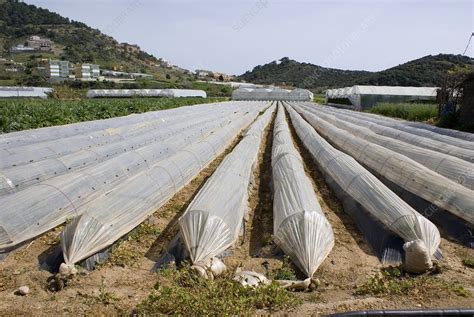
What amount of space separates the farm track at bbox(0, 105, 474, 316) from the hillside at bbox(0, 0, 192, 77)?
3725 inches

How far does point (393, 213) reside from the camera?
5.21m

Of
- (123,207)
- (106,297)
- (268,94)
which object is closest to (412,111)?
(123,207)

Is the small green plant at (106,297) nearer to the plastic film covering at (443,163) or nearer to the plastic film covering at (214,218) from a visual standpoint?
the plastic film covering at (214,218)

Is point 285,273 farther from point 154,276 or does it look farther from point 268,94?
point 268,94

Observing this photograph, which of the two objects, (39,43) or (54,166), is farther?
(39,43)

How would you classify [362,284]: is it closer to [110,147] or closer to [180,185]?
[180,185]

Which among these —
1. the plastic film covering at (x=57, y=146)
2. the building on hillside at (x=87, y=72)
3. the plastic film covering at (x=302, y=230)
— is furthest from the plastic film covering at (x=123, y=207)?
the building on hillside at (x=87, y=72)

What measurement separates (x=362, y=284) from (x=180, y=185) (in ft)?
13.6

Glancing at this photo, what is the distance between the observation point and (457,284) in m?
4.08

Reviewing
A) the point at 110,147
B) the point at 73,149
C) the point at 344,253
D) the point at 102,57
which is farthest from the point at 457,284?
the point at 102,57

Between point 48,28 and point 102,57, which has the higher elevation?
point 48,28

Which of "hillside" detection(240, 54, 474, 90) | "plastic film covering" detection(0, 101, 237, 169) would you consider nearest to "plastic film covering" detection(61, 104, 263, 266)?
"plastic film covering" detection(0, 101, 237, 169)

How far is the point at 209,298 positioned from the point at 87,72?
3247 inches

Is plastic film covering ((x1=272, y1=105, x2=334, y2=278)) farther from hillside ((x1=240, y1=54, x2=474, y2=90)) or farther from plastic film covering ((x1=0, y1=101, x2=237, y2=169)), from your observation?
hillside ((x1=240, y1=54, x2=474, y2=90))
